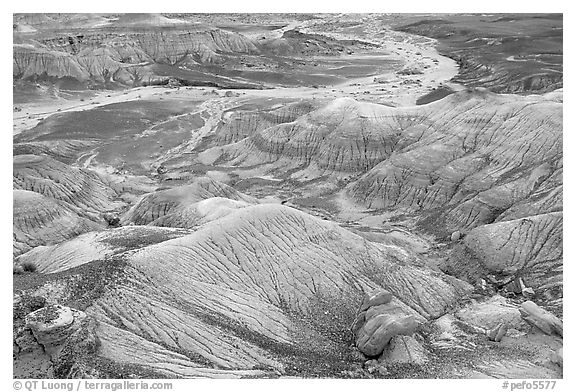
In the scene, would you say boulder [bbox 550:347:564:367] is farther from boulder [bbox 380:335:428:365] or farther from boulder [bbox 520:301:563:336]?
boulder [bbox 380:335:428:365]

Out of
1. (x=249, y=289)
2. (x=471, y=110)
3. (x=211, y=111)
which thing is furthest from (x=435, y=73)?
(x=249, y=289)

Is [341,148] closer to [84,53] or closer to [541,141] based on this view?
[541,141]

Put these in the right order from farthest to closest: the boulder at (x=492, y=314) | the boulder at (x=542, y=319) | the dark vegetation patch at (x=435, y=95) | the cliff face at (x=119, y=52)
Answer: the cliff face at (x=119, y=52)
the dark vegetation patch at (x=435, y=95)
the boulder at (x=492, y=314)
the boulder at (x=542, y=319)

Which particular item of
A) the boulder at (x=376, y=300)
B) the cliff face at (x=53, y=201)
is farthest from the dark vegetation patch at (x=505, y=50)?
the boulder at (x=376, y=300)

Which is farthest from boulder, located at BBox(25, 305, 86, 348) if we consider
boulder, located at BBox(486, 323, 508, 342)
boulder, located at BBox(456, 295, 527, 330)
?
boulder, located at BBox(456, 295, 527, 330)

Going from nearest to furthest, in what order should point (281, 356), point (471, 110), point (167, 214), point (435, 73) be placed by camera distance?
point (281, 356) → point (167, 214) → point (471, 110) → point (435, 73)

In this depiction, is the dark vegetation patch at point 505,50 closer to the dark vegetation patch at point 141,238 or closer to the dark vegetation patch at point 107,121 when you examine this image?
the dark vegetation patch at point 107,121
